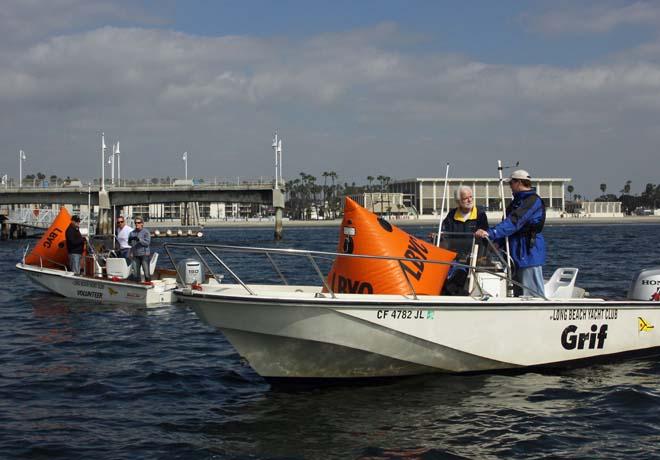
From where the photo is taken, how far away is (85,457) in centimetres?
741

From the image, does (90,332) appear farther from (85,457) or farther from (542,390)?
(542,390)

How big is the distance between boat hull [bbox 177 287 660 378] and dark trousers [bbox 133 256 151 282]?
31.8ft

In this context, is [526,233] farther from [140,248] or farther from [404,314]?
[140,248]

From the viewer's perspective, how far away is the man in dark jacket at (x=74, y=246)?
2045 centimetres

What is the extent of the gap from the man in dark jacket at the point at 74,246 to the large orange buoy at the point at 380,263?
12.6 m

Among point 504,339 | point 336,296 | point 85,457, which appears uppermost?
point 336,296

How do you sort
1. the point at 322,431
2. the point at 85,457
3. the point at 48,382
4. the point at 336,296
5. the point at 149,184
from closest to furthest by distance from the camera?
the point at 85,457 → the point at 322,431 → the point at 336,296 → the point at 48,382 → the point at 149,184

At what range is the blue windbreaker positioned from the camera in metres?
10.0

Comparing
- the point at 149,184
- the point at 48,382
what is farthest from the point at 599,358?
the point at 149,184

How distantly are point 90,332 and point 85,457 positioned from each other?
7.96 meters

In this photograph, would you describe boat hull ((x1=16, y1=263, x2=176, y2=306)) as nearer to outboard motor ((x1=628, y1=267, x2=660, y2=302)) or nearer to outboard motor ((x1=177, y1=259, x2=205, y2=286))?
outboard motor ((x1=177, y1=259, x2=205, y2=286))

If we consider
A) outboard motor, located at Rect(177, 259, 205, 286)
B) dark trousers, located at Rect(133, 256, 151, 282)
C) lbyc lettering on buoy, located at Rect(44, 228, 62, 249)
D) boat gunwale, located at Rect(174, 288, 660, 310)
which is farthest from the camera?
lbyc lettering on buoy, located at Rect(44, 228, 62, 249)

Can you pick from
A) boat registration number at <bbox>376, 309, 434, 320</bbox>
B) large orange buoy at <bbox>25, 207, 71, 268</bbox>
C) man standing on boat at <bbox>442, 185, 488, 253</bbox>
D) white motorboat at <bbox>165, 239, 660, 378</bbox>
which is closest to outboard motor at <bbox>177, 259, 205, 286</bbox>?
white motorboat at <bbox>165, 239, 660, 378</bbox>

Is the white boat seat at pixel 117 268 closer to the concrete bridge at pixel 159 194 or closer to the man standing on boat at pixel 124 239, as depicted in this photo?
the man standing on boat at pixel 124 239
